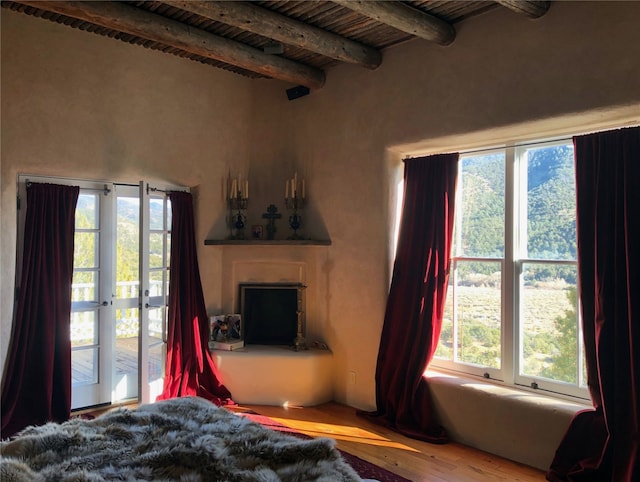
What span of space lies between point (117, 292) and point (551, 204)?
3621 mm

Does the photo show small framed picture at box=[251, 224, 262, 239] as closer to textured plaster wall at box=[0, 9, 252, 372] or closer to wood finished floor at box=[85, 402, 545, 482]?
textured plaster wall at box=[0, 9, 252, 372]

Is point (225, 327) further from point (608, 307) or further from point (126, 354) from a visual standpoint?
point (608, 307)

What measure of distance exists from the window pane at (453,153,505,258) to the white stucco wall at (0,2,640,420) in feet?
0.62

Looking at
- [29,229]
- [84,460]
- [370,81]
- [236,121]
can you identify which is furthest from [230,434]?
[236,121]

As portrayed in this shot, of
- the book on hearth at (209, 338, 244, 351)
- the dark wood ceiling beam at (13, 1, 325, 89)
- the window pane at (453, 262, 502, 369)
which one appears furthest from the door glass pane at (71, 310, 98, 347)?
the window pane at (453, 262, 502, 369)

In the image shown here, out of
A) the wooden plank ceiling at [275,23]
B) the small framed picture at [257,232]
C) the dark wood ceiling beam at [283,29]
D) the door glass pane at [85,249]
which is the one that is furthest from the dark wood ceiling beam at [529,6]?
the door glass pane at [85,249]

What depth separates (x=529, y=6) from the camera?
3.22 m

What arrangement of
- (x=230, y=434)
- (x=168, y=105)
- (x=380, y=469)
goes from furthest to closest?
(x=168, y=105) → (x=380, y=469) → (x=230, y=434)

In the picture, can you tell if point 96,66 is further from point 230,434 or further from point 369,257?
point 230,434

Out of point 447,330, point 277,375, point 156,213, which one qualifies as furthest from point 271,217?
point 447,330

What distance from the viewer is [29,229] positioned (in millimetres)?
3797

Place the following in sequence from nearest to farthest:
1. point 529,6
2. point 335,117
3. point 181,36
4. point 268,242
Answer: point 529,6 → point 181,36 → point 335,117 → point 268,242

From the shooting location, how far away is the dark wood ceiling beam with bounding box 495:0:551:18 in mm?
3141

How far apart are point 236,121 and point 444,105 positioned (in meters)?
2.27
